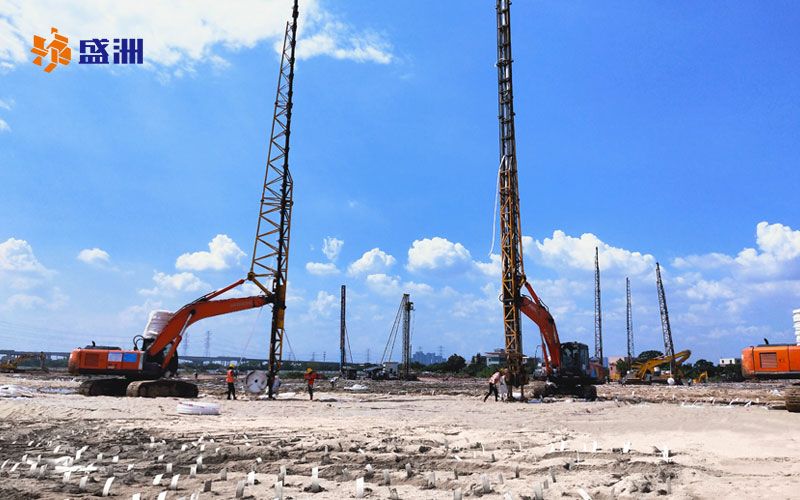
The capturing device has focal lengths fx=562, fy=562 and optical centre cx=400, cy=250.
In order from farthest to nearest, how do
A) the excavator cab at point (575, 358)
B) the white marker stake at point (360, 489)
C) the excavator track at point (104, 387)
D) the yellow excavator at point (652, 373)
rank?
1. the yellow excavator at point (652, 373)
2. the excavator cab at point (575, 358)
3. the excavator track at point (104, 387)
4. the white marker stake at point (360, 489)

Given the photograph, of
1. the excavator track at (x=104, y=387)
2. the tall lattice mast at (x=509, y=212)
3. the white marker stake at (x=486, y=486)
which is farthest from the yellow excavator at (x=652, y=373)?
the white marker stake at (x=486, y=486)

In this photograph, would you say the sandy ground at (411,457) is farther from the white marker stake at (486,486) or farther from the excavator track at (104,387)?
the excavator track at (104,387)

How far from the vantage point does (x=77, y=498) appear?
6992 millimetres

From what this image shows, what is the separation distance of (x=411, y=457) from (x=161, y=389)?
2116 cm

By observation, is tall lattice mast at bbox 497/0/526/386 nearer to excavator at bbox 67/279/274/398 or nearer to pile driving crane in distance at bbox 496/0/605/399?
pile driving crane in distance at bbox 496/0/605/399

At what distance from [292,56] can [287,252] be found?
15623mm

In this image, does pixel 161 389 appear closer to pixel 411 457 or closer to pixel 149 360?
pixel 149 360

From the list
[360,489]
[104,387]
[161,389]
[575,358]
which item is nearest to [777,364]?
[575,358]

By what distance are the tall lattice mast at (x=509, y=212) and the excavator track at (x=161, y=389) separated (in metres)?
16.4

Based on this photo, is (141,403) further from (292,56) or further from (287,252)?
(292,56)

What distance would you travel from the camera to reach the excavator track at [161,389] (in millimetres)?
26422

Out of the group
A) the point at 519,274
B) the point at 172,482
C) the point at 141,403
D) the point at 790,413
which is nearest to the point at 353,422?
the point at 172,482

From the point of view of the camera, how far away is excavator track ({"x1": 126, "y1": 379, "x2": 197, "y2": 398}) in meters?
26.4

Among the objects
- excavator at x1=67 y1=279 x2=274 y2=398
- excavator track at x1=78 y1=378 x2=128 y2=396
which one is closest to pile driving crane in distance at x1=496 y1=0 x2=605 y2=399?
excavator at x1=67 y1=279 x2=274 y2=398
